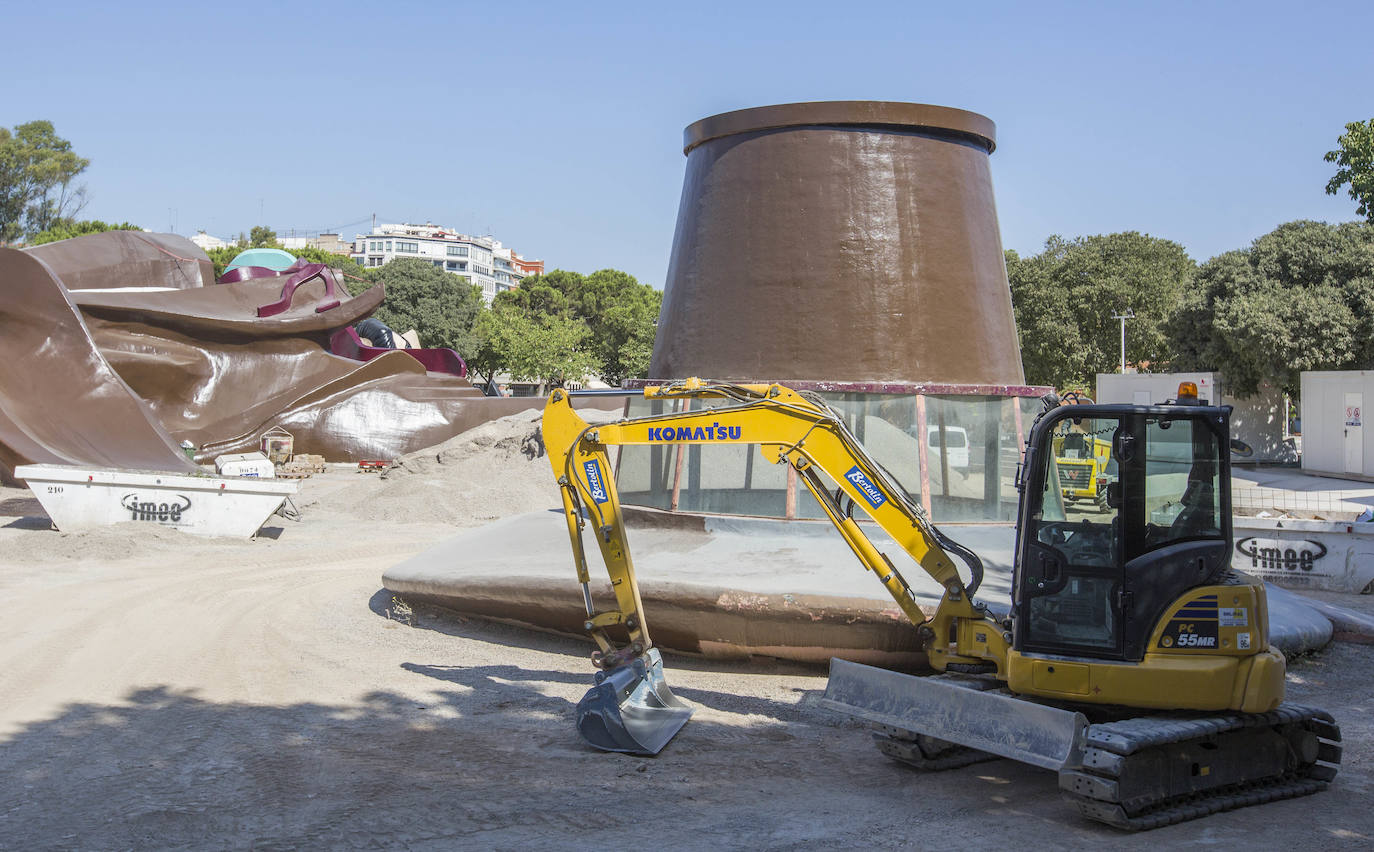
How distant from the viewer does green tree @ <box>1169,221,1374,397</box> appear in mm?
32031

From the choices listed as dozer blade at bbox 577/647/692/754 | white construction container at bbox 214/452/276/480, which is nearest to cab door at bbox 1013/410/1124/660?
dozer blade at bbox 577/647/692/754

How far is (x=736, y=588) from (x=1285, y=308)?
2916 centimetres

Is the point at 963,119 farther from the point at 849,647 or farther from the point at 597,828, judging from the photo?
the point at 597,828

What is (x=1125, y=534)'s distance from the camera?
246 inches

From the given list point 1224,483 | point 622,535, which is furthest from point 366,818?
point 1224,483

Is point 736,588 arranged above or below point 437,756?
above

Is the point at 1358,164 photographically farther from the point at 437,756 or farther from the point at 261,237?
the point at 261,237

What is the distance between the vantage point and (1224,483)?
20.8 ft

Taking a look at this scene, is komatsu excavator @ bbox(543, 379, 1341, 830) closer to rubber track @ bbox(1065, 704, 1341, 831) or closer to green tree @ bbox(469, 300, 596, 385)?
rubber track @ bbox(1065, 704, 1341, 831)

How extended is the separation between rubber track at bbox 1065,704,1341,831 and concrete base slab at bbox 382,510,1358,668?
224 cm

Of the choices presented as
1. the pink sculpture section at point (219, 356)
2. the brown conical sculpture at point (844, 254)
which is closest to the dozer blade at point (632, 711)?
the brown conical sculpture at point (844, 254)

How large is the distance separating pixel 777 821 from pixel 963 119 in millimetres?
8945

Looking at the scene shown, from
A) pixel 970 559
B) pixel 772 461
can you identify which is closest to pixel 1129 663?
pixel 970 559

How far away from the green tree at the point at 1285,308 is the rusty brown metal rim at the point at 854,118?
24.0m
